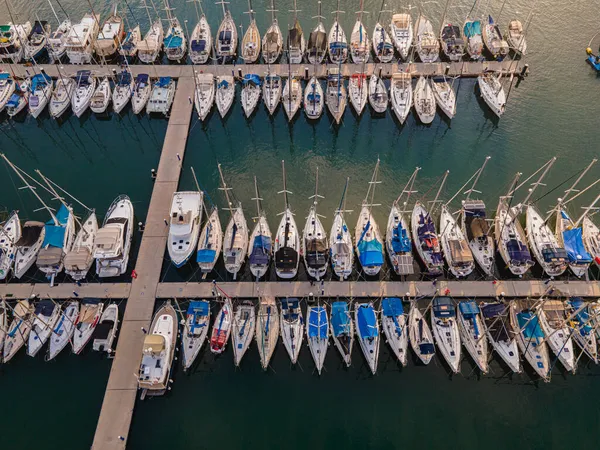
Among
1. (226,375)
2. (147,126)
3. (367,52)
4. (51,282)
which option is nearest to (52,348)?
(51,282)

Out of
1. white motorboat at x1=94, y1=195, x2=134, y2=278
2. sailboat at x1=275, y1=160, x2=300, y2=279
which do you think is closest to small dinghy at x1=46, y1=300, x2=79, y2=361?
white motorboat at x1=94, y1=195, x2=134, y2=278

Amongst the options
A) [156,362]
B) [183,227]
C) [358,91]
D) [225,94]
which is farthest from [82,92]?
[156,362]

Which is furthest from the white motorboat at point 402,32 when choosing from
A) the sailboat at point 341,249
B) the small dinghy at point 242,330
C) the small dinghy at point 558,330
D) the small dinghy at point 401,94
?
the small dinghy at point 242,330

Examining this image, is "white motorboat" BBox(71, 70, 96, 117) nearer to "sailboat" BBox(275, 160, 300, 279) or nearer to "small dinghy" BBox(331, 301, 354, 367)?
"sailboat" BBox(275, 160, 300, 279)

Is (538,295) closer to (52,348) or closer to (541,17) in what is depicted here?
(52,348)

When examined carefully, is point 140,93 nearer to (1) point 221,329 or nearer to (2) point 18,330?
(2) point 18,330

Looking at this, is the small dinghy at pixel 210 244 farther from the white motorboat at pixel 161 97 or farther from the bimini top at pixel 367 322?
the white motorboat at pixel 161 97
